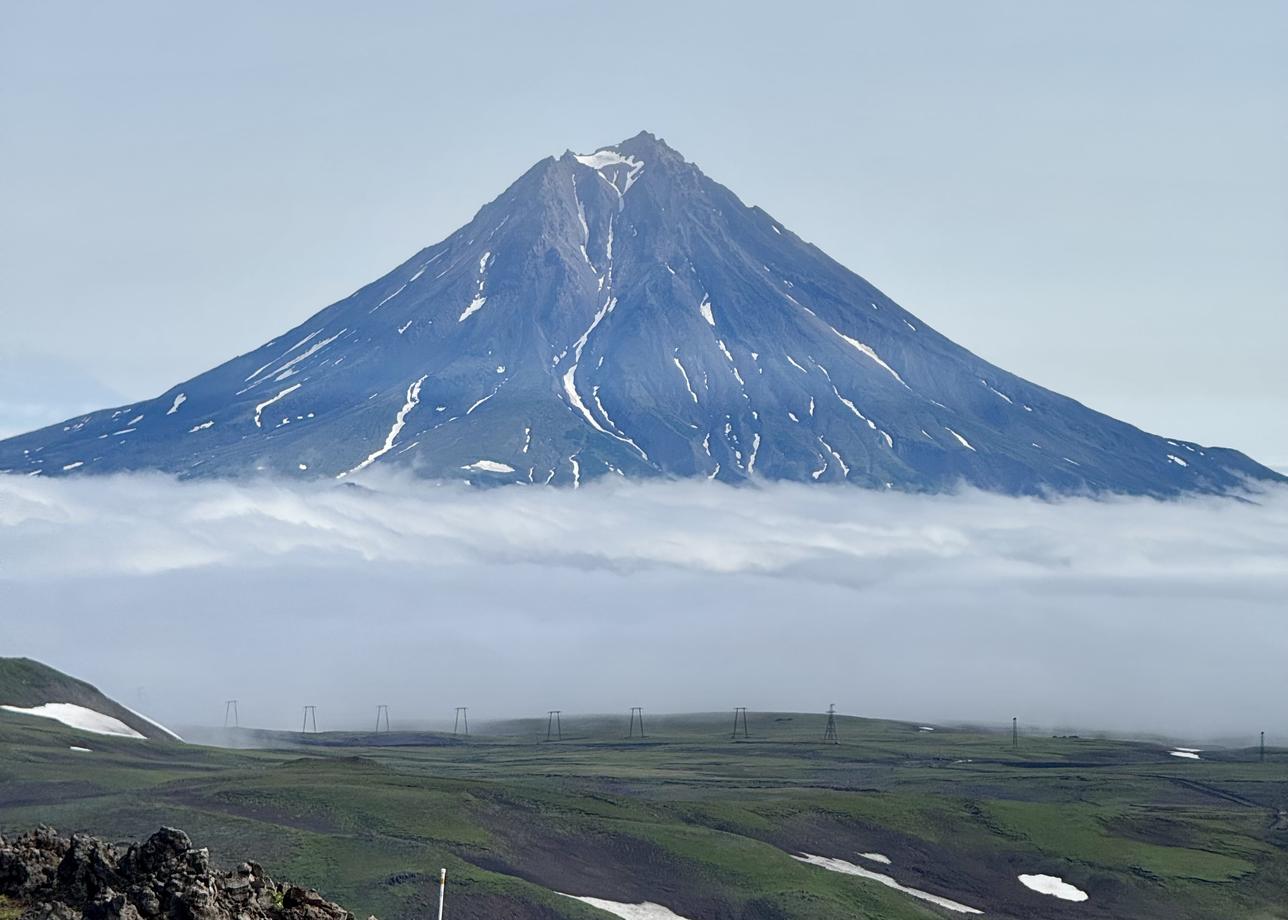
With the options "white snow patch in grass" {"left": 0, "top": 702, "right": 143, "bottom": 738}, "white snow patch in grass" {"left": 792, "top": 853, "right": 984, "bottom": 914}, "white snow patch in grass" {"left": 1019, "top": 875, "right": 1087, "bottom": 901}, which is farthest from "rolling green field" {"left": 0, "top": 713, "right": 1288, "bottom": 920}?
"white snow patch in grass" {"left": 0, "top": 702, "right": 143, "bottom": 738}

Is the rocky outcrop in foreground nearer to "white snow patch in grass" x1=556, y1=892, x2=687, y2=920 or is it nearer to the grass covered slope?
"white snow patch in grass" x1=556, y1=892, x2=687, y2=920

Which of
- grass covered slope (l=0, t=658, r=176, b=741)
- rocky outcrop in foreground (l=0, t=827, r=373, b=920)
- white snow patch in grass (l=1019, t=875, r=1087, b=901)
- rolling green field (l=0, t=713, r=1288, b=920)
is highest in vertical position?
grass covered slope (l=0, t=658, r=176, b=741)

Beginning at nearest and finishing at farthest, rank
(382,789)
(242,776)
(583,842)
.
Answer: (583,842), (382,789), (242,776)

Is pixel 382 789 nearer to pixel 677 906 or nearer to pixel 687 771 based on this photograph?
pixel 677 906

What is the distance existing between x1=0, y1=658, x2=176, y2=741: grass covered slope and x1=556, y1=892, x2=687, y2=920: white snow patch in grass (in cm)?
10181

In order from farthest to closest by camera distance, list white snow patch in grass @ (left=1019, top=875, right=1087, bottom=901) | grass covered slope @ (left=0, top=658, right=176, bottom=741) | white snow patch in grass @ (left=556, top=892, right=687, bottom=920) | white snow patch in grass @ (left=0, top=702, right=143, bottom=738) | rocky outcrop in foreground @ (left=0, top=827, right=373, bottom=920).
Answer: grass covered slope @ (left=0, top=658, right=176, bottom=741) < white snow patch in grass @ (left=0, top=702, right=143, bottom=738) < white snow patch in grass @ (left=1019, top=875, right=1087, bottom=901) < white snow patch in grass @ (left=556, top=892, right=687, bottom=920) < rocky outcrop in foreground @ (left=0, top=827, right=373, bottom=920)

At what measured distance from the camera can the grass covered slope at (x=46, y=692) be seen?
18512 cm

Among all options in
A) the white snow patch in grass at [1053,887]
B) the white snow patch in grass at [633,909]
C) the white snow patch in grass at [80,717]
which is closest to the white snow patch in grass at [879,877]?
the white snow patch in grass at [1053,887]

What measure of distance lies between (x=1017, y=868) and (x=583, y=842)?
3724 cm

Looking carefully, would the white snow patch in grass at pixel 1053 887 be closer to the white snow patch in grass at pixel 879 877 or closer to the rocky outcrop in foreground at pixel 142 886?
the white snow patch in grass at pixel 879 877

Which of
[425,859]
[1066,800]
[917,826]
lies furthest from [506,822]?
[1066,800]

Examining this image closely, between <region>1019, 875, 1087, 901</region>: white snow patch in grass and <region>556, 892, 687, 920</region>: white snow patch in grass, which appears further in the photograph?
<region>1019, 875, 1087, 901</region>: white snow patch in grass

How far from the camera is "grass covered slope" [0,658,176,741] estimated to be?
185125 mm

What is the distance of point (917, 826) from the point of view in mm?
140250
